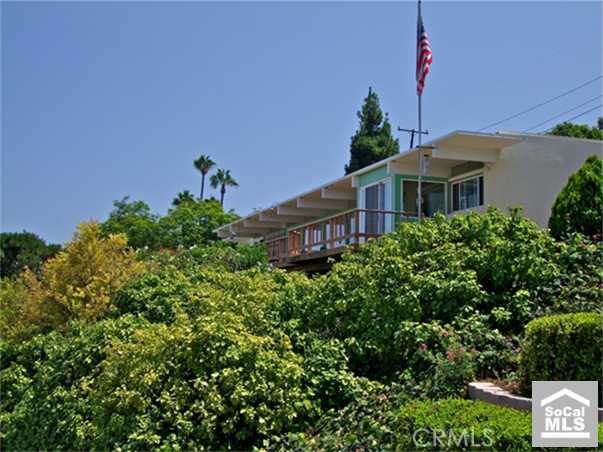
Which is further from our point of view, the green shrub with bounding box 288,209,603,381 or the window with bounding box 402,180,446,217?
the window with bounding box 402,180,446,217

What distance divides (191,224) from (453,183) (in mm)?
28374

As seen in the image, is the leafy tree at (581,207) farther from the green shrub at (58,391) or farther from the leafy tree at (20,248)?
the leafy tree at (20,248)

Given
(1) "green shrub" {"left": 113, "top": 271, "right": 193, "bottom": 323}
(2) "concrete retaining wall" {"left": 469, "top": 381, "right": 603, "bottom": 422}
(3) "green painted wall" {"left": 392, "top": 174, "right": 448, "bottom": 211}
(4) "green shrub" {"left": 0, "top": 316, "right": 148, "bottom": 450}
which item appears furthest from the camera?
(3) "green painted wall" {"left": 392, "top": 174, "right": 448, "bottom": 211}

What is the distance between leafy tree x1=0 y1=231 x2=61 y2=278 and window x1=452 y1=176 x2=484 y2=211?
32.2m

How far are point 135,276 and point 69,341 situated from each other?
313 centimetres

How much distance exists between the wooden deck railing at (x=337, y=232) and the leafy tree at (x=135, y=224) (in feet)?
62.2

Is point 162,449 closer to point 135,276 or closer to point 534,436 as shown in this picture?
point 534,436

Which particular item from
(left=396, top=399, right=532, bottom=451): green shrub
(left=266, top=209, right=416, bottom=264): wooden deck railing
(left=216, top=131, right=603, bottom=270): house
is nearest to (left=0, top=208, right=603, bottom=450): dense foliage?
(left=396, top=399, right=532, bottom=451): green shrub

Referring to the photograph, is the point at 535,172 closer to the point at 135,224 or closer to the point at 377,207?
the point at 377,207

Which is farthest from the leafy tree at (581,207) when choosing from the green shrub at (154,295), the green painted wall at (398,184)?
the green painted wall at (398,184)

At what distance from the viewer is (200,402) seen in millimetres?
7293

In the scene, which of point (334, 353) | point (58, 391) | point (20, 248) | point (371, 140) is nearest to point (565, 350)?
point (334, 353)

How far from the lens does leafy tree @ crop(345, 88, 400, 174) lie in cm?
4566

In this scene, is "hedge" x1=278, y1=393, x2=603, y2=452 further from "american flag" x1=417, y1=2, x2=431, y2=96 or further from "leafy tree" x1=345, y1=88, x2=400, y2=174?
"leafy tree" x1=345, y1=88, x2=400, y2=174
